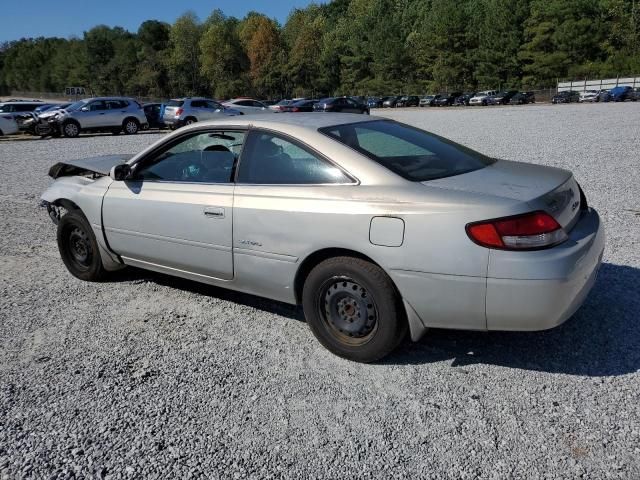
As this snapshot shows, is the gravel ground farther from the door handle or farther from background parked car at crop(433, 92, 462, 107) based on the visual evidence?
background parked car at crop(433, 92, 462, 107)

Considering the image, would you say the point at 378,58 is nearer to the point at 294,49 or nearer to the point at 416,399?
the point at 294,49

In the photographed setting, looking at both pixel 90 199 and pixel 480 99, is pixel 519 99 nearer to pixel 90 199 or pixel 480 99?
pixel 480 99

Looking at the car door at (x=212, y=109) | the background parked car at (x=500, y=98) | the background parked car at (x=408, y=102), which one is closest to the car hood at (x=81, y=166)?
the car door at (x=212, y=109)

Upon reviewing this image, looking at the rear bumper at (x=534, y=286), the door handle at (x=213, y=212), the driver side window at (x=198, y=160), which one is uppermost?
the driver side window at (x=198, y=160)

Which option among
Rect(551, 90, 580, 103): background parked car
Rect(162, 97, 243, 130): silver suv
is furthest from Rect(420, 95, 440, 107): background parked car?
Rect(162, 97, 243, 130): silver suv

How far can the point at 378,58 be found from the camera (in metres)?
87.9

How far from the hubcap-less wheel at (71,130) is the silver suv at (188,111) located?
390cm

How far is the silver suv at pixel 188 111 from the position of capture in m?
26.0

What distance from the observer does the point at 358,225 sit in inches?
129

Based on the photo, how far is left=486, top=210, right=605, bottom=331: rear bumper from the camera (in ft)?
9.68

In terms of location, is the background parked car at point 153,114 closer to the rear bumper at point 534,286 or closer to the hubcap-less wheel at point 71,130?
the hubcap-less wheel at point 71,130

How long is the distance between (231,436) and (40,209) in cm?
711

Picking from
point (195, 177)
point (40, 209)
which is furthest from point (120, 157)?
point (40, 209)

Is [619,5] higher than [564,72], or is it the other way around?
[619,5]
